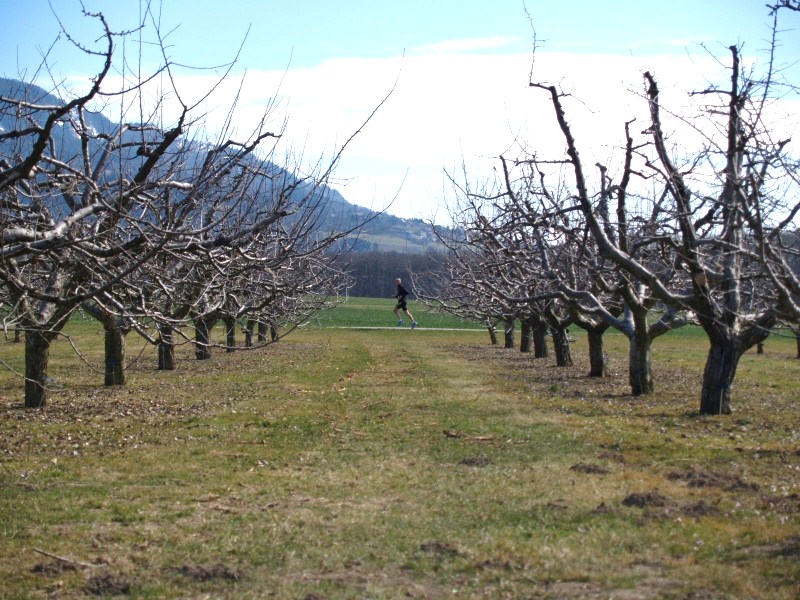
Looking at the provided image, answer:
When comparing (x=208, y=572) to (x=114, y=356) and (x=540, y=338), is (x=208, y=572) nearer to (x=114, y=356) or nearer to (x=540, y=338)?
(x=114, y=356)

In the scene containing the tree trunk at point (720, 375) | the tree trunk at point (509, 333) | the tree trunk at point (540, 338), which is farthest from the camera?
the tree trunk at point (509, 333)

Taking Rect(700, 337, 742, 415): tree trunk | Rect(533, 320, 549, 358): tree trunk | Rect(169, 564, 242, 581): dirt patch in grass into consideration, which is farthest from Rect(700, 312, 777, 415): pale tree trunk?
Rect(533, 320, 549, 358): tree trunk

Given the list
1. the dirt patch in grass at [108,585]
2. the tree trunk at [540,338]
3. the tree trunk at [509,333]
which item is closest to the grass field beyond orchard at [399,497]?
the dirt patch in grass at [108,585]

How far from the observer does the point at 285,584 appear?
655cm

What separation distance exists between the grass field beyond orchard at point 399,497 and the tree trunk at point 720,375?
21.2 inches

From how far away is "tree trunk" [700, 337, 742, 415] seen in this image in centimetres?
1606

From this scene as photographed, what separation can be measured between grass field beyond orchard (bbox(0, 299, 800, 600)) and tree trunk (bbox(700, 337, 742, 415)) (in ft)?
1.77

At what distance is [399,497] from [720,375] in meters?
8.81

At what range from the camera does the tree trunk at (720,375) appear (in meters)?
16.1

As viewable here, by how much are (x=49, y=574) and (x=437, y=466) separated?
17.6ft

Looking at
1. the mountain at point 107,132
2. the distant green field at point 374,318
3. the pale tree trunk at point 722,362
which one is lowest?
the distant green field at point 374,318

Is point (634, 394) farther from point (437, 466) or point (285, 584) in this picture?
point (285, 584)

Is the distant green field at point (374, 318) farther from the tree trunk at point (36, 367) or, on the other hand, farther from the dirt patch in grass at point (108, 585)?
the dirt patch in grass at point (108, 585)

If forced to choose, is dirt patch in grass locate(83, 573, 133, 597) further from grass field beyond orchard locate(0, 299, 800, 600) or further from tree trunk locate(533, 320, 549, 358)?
tree trunk locate(533, 320, 549, 358)
